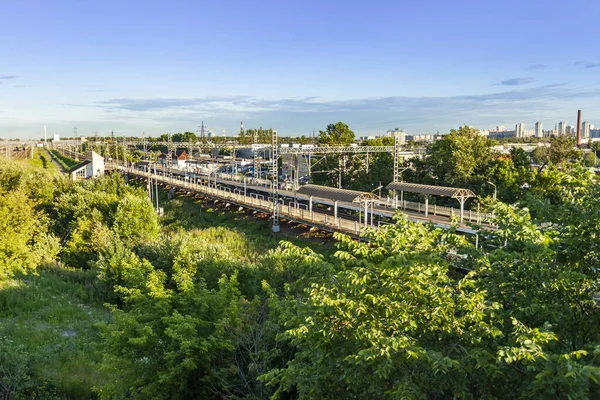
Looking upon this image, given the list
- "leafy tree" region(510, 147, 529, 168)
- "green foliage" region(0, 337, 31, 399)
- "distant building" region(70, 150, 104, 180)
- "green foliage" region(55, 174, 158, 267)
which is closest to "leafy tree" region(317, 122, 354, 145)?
"leafy tree" region(510, 147, 529, 168)

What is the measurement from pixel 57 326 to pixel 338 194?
826 inches

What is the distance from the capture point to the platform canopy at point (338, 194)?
1231 inches

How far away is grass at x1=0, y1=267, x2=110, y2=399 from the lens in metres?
12.3

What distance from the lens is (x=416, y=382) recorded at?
5.98m

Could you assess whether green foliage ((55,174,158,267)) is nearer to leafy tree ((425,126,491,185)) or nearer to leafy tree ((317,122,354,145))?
leafy tree ((425,126,491,185))

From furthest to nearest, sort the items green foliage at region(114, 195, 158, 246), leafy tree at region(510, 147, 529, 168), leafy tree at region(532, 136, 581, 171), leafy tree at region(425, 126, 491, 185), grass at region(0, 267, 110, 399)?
leafy tree at region(532, 136, 581, 171) → leafy tree at region(510, 147, 529, 168) → leafy tree at region(425, 126, 491, 185) → green foliage at region(114, 195, 158, 246) → grass at region(0, 267, 110, 399)

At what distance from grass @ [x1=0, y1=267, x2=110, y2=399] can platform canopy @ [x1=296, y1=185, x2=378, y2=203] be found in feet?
57.0

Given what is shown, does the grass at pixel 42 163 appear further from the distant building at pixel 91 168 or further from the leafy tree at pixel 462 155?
the leafy tree at pixel 462 155

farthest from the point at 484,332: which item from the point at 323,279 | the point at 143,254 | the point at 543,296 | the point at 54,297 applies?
the point at 143,254

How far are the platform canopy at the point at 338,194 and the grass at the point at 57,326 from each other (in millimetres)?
17377

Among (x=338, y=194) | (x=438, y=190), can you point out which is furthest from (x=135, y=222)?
(x=438, y=190)

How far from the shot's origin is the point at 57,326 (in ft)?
56.6

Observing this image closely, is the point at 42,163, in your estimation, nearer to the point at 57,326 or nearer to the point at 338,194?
the point at 338,194

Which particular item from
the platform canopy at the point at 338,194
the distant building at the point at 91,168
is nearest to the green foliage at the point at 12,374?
the platform canopy at the point at 338,194
